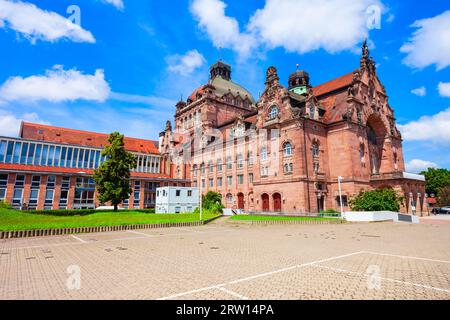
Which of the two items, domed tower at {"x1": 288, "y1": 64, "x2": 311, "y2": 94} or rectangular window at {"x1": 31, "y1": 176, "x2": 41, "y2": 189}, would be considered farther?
domed tower at {"x1": 288, "y1": 64, "x2": 311, "y2": 94}

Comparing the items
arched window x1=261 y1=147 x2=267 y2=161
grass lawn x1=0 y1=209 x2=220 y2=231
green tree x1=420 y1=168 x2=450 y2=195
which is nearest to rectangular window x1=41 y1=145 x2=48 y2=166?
grass lawn x1=0 y1=209 x2=220 y2=231

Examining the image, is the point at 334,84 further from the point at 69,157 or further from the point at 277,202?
the point at 69,157

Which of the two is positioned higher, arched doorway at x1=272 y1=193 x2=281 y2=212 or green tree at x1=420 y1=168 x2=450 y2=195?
green tree at x1=420 y1=168 x2=450 y2=195

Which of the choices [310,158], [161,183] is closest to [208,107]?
[161,183]

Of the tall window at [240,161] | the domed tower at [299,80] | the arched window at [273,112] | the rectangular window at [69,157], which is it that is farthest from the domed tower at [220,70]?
the rectangular window at [69,157]

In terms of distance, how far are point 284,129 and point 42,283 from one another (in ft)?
130

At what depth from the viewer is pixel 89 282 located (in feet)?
24.4

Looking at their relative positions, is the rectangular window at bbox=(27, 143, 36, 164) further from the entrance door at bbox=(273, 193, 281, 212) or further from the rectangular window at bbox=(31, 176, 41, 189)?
the entrance door at bbox=(273, 193, 281, 212)

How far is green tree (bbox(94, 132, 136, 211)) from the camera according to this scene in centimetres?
4125

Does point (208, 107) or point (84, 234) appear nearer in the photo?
point (84, 234)

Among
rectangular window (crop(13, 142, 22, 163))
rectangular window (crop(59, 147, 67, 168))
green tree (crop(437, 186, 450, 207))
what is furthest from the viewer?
green tree (crop(437, 186, 450, 207))

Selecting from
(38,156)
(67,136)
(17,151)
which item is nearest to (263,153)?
(38,156)

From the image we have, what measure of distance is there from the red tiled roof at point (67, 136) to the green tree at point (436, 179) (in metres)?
91.1
